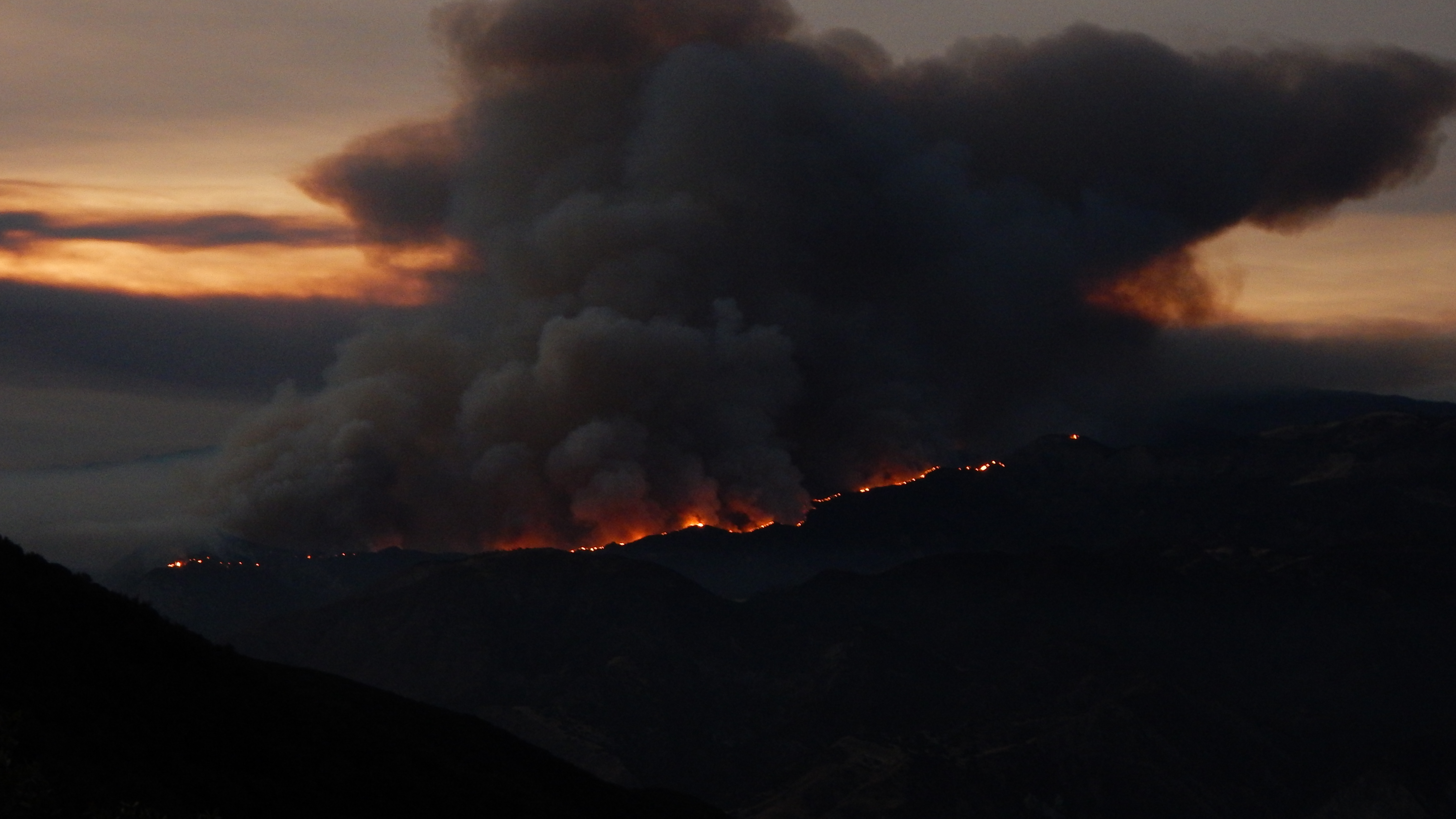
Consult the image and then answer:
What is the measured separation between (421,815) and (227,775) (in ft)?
40.5

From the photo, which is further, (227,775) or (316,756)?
(316,756)

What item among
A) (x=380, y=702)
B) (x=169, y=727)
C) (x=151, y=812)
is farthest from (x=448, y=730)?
(x=151, y=812)

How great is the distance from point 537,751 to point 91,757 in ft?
162

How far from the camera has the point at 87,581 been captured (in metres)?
71.3

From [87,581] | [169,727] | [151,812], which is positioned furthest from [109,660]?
[151,812]

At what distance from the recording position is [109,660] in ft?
208

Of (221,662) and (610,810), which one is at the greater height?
(221,662)

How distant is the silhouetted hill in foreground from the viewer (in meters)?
50.5

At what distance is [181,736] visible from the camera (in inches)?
2402

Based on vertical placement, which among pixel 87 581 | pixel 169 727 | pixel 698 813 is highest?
pixel 87 581

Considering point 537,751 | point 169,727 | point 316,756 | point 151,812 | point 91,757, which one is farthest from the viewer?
point 537,751

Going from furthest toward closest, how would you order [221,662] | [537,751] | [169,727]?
[537,751] < [221,662] < [169,727]

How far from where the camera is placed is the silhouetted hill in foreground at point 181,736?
5050 cm

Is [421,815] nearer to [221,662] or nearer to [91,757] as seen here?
[221,662]
